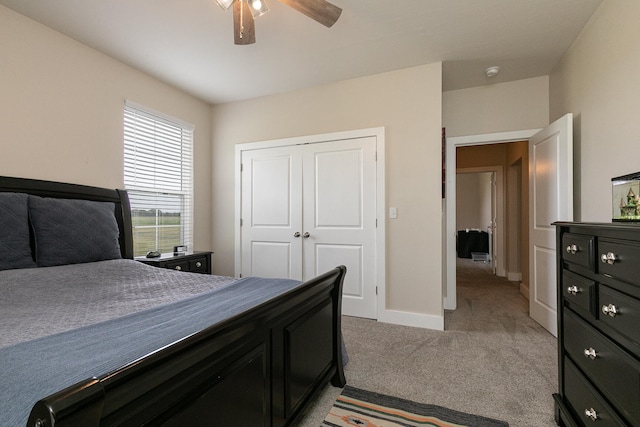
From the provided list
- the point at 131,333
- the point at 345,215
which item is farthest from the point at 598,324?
the point at 345,215

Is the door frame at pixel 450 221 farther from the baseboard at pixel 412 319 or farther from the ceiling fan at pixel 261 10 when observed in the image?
the ceiling fan at pixel 261 10

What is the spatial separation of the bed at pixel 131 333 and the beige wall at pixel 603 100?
81.8 inches

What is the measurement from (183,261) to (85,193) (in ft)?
3.42

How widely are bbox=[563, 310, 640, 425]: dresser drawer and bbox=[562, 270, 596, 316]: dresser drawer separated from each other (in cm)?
7

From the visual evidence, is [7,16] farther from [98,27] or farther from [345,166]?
[345,166]

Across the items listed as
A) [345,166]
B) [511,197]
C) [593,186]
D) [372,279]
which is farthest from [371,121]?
[511,197]

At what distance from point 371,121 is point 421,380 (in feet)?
8.16

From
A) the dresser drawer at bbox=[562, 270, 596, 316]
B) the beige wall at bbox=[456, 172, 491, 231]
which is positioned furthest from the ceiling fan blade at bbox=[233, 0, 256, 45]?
the beige wall at bbox=[456, 172, 491, 231]

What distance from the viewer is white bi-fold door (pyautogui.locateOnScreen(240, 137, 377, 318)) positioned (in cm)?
325

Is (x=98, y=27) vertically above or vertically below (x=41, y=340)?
above

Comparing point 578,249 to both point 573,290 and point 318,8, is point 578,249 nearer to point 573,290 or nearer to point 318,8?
Answer: point 573,290

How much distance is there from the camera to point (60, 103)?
2473 millimetres

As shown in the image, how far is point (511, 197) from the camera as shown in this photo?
5.10 m

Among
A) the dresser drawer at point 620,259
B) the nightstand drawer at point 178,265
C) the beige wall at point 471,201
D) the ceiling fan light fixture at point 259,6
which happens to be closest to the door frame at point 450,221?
the dresser drawer at point 620,259
